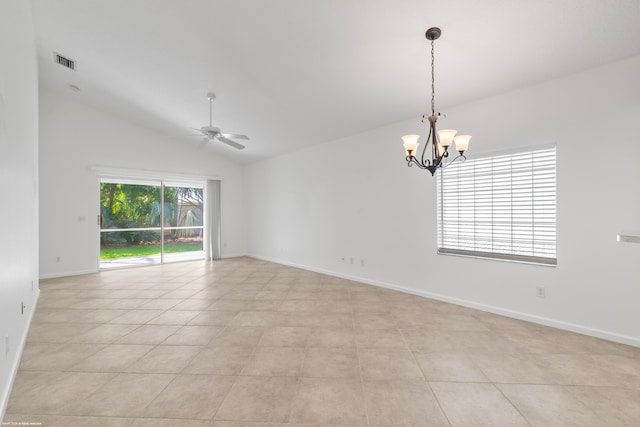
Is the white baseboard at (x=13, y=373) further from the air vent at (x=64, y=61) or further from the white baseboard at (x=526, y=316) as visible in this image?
the white baseboard at (x=526, y=316)

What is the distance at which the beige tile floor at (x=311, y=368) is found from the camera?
1714mm

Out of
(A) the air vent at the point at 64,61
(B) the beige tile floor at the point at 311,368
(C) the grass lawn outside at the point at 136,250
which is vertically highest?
(A) the air vent at the point at 64,61

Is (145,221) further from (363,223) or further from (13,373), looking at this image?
(363,223)

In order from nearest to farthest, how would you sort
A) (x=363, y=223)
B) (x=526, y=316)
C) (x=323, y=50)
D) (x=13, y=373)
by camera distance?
(x=13, y=373) < (x=323, y=50) < (x=526, y=316) < (x=363, y=223)

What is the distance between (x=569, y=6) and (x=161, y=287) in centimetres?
614

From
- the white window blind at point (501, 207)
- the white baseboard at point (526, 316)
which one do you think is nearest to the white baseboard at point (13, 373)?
the white baseboard at point (526, 316)

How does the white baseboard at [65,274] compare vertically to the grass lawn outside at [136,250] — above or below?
below

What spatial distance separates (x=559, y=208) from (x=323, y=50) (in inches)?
123

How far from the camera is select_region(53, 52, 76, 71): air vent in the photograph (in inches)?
159

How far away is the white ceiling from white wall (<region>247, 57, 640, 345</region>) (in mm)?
299

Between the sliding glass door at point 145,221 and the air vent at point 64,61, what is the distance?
2608 mm

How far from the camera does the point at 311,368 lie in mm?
2213

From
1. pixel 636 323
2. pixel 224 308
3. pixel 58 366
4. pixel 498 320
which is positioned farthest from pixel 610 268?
pixel 58 366

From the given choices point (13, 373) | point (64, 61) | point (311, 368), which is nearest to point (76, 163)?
point (64, 61)
